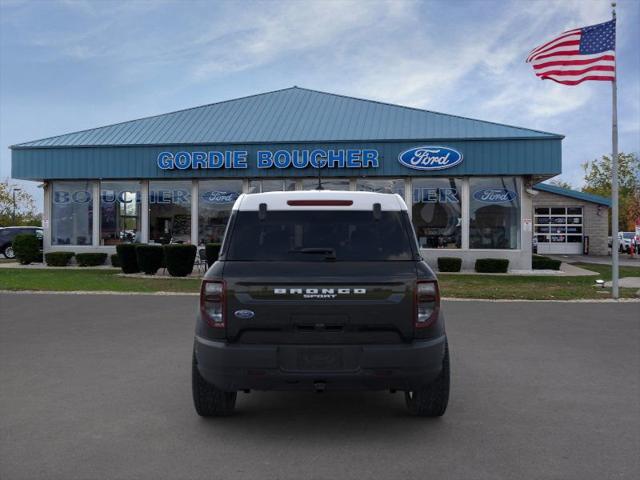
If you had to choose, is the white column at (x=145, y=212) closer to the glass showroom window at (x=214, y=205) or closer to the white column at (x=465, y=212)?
the glass showroom window at (x=214, y=205)

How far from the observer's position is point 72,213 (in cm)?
2720

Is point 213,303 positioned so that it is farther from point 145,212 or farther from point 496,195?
point 145,212

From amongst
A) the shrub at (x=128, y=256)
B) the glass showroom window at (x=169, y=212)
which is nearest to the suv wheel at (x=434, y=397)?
the shrub at (x=128, y=256)

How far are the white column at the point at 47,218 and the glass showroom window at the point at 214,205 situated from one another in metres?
6.96

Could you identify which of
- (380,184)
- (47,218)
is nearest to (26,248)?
(47,218)

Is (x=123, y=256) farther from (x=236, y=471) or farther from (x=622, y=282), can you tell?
(x=236, y=471)

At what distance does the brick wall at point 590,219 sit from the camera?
38.2 meters

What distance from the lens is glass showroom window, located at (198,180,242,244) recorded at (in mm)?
25906

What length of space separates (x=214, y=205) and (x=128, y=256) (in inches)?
217

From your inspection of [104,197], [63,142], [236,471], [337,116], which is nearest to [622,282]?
[337,116]

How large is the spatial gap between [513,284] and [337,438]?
14722 millimetres

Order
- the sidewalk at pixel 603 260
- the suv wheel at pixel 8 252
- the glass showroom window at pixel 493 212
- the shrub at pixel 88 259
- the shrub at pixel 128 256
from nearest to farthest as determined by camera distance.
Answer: the shrub at pixel 128 256, the glass showroom window at pixel 493 212, the shrub at pixel 88 259, the sidewalk at pixel 603 260, the suv wheel at pixel 8 252

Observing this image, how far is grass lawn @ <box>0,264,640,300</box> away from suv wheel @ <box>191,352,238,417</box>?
10.7m

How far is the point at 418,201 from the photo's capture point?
24.8 metres
